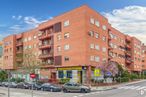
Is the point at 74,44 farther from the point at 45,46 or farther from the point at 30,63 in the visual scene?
the point at 30,63

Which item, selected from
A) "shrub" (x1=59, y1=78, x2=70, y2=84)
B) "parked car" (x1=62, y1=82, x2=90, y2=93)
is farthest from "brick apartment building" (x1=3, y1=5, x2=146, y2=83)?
"parked car" (x1=62, y1=82, x2=90, y2=93)

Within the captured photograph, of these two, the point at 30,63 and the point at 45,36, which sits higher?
the point at 45,36

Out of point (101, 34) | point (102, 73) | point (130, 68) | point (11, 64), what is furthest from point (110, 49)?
point (11, 64)

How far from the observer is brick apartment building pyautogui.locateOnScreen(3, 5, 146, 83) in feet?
214

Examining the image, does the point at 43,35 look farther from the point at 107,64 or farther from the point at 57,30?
the point at 107,64

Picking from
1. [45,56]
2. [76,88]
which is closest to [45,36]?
[45,56]

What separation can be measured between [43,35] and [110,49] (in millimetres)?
18428

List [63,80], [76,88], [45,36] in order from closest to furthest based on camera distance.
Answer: [76,88] → [63,80] → [45,36]

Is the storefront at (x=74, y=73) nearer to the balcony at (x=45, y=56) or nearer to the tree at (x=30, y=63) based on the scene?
the balcony at (x=45, y=56)

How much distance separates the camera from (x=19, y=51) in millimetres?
97562

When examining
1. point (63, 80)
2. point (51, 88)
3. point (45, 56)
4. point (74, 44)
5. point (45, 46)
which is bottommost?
point (51, 88)

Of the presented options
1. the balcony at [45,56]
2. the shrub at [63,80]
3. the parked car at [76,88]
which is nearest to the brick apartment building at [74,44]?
the balcony at [45,56]

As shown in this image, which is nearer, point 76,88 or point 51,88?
point 76,88

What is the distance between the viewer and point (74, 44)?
6744cm
